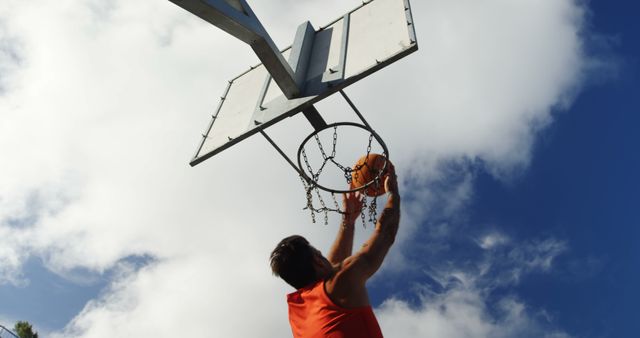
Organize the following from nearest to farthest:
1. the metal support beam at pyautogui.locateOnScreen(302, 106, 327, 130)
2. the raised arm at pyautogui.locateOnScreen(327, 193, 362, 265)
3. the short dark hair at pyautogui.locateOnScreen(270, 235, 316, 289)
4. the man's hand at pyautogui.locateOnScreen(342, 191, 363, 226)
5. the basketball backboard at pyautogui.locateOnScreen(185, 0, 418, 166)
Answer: the short dark hair at pyautogui.locateOnScreen(270, 235, 316, 289), the raised arm at pyautogui.locateOnScreen(327, 193, 362, 265), the man's hand at pyautogui.locateOnScreen(342, 191, 363, 226), the basketball backboard at pyautogui.locateOnScreen(185, 0, 418, 166), the metal support beam at pyautogui.locateOnScreen(302, 106, 327, 130)

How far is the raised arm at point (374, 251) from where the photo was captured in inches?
112

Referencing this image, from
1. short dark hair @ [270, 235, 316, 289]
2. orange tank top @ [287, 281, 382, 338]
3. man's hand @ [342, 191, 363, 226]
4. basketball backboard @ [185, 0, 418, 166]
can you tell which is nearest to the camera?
orange tank top @ [287, 281, 382, 338]

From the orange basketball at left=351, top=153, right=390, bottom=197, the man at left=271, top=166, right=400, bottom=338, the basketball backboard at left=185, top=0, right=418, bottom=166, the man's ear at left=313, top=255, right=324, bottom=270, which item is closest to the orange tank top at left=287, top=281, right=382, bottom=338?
the man at left=271, top=166, right=400, bottom=338

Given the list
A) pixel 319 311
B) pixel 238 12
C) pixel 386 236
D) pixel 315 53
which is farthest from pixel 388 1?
pixel 319 311

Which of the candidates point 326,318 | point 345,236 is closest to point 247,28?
point 345,236

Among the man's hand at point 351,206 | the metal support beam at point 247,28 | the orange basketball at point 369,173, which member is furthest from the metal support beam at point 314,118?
the man's hand at point 351,206

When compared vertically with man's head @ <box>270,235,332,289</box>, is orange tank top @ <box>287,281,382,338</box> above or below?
below

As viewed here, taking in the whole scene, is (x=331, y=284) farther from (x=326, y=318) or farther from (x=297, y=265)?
(x=297, y=265)

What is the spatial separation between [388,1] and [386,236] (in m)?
3.81

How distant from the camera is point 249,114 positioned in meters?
6.12

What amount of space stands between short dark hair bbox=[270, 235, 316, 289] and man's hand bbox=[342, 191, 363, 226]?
1.40 m

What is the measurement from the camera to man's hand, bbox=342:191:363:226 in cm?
467

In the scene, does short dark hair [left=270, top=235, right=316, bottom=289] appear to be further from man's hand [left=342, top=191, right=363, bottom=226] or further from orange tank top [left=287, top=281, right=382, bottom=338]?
man's hand [left=342, top=191, right=363, bottom=226]

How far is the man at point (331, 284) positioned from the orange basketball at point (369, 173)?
6.10 feet
